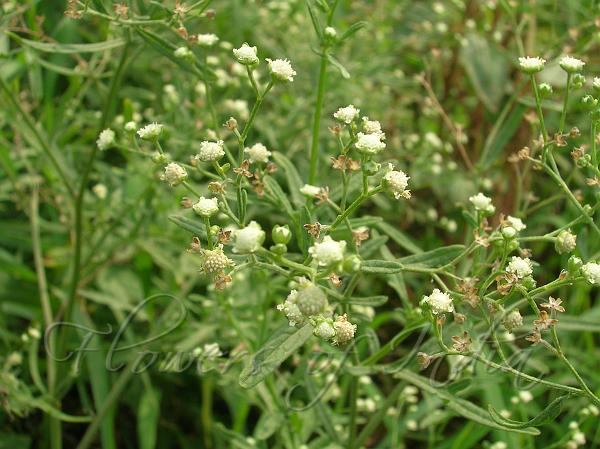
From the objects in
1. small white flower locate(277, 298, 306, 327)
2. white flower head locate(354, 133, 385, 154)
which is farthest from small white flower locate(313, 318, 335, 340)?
white flower head locate(354, 133, 385, 154)

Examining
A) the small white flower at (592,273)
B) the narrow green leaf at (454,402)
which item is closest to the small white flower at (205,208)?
the narrow green leaf at (454,402)

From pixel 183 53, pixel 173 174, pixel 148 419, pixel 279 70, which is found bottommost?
pixel 148 419

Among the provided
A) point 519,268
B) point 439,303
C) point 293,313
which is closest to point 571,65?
point 519,268

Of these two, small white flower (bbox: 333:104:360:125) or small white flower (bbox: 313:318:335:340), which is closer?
small white flower (bbox: 313:318:335:340)

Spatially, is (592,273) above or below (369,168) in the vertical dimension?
below

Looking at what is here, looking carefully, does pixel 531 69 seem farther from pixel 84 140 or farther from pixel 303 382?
pixel 84 140

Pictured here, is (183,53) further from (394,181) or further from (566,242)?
(566,242)

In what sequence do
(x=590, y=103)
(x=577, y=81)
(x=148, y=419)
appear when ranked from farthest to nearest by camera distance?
(x=148, y=419) < (x=577, y=81) < (x=590, y=103)

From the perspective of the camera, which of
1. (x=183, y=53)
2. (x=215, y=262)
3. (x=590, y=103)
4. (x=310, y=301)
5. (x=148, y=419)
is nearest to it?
(x=310, y=301)

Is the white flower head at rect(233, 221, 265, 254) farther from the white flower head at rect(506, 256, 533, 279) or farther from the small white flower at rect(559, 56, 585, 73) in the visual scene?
the small white flower at rect(559, 56, 585, 73)

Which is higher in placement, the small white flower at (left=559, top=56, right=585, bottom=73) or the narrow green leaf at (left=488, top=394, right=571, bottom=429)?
the small white flower at (left=559, top=56, right=585, bottom=73)

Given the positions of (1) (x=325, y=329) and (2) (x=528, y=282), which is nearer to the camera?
(1) (x=325, y=329)

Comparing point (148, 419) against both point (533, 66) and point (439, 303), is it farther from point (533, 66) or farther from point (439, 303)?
point (533, 66)
